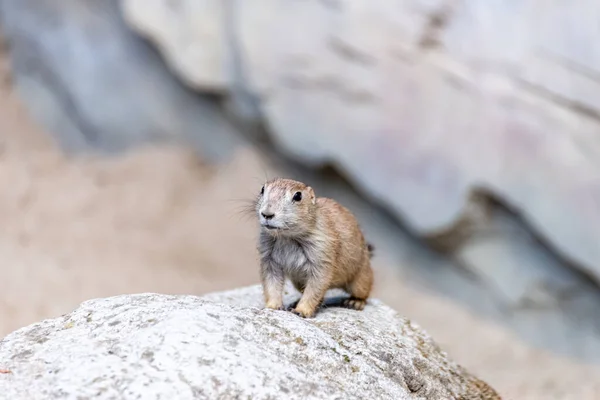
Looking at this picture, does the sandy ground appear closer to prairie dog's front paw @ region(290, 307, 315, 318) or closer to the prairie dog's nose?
prairie dog's front paw @ region(290, 307, 315, 318)

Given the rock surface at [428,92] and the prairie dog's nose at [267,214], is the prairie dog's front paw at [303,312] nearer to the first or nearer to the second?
the prairie dog's nose at [267,214]

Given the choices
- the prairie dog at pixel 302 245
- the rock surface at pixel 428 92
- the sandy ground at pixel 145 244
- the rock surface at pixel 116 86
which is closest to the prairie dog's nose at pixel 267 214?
the prairie dog at pixel 302 245

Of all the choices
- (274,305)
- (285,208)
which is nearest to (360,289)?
(274,305)

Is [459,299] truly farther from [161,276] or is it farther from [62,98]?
[62,98]

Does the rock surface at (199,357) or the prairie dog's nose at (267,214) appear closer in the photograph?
the rock surface at (199,357)

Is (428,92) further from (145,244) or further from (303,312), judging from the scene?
(303,312)

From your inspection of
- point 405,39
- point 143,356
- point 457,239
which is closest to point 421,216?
point 457,239

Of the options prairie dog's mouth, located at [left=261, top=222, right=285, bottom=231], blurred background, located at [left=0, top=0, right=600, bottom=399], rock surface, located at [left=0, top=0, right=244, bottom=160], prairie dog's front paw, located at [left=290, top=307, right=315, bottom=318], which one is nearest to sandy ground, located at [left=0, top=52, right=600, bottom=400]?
blurred background, located at [left=0, top=0, right=600, bottom=399]

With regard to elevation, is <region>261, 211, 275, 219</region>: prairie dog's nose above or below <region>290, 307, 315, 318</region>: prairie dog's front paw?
above
